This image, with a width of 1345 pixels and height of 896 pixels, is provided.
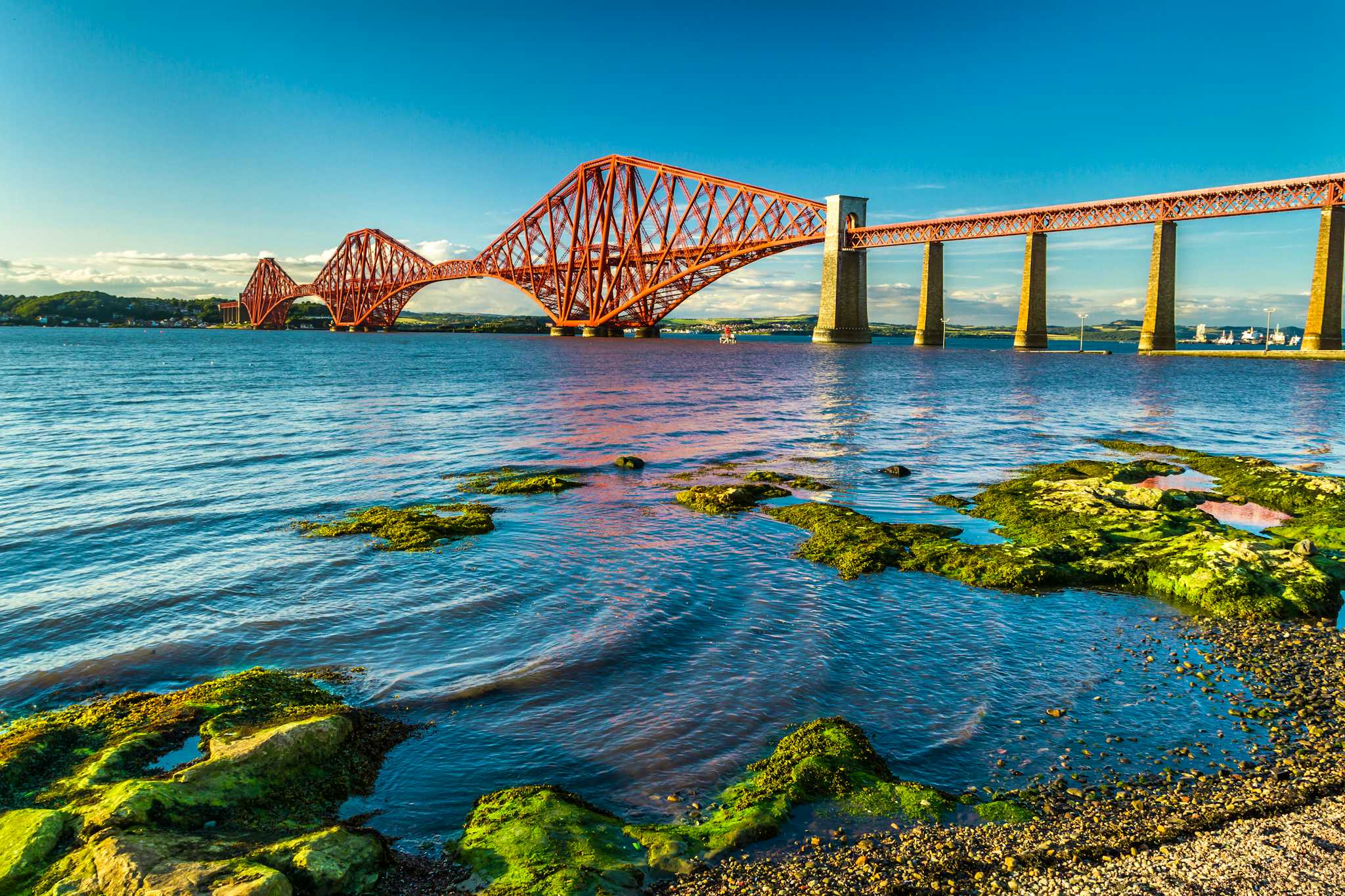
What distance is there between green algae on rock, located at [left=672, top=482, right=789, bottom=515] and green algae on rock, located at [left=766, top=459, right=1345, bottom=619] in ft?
2.03

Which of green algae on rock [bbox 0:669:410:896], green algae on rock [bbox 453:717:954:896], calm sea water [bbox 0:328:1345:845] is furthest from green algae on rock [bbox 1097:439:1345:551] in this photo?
green algae on rock [bbox 0:669:410:896]

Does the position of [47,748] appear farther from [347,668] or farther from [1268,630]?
[1268,630]

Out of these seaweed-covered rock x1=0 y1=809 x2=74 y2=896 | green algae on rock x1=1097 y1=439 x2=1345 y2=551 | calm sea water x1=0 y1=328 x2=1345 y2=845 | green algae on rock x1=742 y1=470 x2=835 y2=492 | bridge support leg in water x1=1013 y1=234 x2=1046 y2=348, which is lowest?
calm sea water x1=0 y1=328 x2=1345 y2=845

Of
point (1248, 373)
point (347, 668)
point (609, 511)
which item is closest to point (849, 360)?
point (1248, 373)

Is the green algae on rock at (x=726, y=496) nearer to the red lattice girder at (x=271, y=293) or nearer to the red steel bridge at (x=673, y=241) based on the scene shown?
the red steel bridge at (x=673, y=241)

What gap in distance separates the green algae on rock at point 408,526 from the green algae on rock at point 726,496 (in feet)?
11.3

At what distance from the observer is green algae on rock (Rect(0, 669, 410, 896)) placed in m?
3.36

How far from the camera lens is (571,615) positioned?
25.6 ft

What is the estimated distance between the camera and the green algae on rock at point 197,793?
336cm

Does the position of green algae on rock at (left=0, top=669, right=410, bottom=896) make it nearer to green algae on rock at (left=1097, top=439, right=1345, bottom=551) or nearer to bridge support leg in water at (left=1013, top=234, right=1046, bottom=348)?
green algae on rock at (left=1097, top=439, right=1345, bottom=551)

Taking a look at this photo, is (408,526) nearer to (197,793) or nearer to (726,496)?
(726,496)

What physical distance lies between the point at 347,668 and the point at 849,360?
68400 millimetres

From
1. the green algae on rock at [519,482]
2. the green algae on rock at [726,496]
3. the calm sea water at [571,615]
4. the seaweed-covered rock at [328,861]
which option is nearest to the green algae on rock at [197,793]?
the seaweed-covered rock at [328,861]

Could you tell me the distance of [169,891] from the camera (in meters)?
3.16
